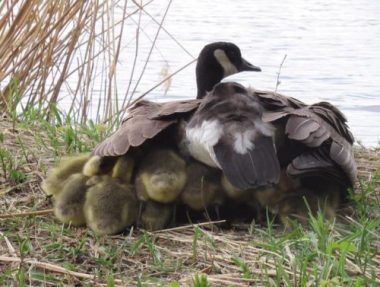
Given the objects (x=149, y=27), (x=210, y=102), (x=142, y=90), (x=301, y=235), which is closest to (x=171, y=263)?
(x=301, y=235)

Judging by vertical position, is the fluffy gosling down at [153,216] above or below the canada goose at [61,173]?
below

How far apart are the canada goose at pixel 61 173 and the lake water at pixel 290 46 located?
323 cm

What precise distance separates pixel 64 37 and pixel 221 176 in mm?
2540

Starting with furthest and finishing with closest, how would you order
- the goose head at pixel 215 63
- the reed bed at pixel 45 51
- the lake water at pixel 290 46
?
the lake water at pixel 290 46 < the reed bed at pixel 45 51 < the goose head at pixel 215 63

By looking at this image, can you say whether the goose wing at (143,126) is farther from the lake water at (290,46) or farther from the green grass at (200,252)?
the lake water at (290,46)

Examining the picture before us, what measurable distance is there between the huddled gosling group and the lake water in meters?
3.18

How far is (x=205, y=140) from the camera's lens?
3955 mm

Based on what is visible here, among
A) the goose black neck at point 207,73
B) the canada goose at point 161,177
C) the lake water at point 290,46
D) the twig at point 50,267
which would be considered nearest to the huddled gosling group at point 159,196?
the canada goose at point 161,177

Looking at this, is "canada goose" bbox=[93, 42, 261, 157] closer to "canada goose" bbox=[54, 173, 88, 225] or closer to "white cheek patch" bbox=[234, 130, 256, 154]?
"canada goose" bbox=[54, 173, 88, 225]

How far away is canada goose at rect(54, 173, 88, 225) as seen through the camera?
4.06 meters

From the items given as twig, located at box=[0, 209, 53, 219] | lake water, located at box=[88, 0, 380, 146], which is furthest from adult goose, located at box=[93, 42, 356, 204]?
lake water, located at box=[88, 0, 380, 146]

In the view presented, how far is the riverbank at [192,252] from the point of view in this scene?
3449mm

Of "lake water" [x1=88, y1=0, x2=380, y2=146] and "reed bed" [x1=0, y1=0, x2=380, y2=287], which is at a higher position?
"reed bed" [x1=0, y1=0, x2=380, y2=287]

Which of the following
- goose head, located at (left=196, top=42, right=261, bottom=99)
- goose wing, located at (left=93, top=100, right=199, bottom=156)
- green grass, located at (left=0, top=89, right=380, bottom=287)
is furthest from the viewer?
goose head, located at (left=196, top=42, right=261, bottom=99)
